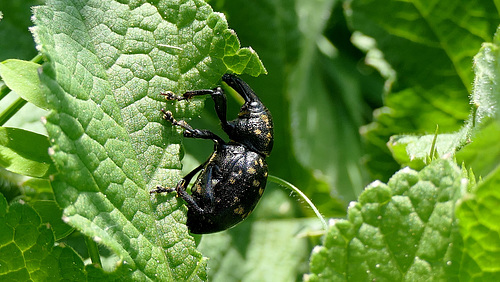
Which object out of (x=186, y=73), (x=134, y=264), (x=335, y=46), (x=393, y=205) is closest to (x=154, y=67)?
(x=186, y=73)

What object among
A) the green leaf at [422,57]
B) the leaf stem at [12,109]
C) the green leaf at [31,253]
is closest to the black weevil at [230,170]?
the green leaf at [31,253]

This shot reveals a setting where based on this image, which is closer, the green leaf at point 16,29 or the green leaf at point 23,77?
the green leaf at point 23,77

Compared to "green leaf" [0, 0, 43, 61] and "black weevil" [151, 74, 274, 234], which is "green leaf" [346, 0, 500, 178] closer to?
"black weevil" [151, 74, 274, 234]

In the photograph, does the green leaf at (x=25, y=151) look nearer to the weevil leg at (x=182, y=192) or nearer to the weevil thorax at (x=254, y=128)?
the weevil leg at (x=182, y=192)

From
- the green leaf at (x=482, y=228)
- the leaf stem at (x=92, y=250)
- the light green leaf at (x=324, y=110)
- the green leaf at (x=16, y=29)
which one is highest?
the green leaf at (x=16, y=29)

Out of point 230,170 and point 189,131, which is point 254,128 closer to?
point 230,170

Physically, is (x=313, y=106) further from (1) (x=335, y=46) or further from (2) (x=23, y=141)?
(2) (x=23, y=141)
